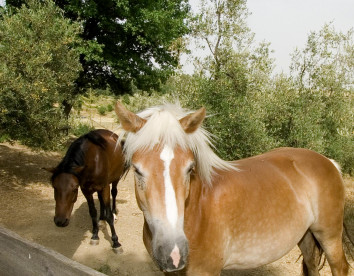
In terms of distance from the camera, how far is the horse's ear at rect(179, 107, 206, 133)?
2.31m

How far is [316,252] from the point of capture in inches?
141

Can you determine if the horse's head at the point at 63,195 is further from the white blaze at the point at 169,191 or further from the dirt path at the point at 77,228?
the white blaze at the point at 169,191

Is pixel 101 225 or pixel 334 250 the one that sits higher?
pixel 334 250

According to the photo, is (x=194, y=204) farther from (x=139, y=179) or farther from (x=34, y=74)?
(x=34, y=74)

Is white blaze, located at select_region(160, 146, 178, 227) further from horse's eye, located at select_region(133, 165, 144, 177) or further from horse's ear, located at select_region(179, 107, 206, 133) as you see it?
horse's ear, located at select_region(179, 107, 206, 133)

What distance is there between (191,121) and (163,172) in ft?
1.70

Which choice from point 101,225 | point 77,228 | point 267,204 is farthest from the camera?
point 101,225

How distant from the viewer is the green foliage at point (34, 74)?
688 centimetres

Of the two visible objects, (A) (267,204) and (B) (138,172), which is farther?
(A) (267,204)

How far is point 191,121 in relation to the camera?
7.62ft

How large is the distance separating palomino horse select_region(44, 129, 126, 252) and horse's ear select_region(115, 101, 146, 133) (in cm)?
205

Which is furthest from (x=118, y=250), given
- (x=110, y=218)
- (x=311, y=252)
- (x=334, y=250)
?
(x=334, y=250)

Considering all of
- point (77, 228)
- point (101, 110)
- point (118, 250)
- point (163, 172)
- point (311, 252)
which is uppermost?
point (163, 172)

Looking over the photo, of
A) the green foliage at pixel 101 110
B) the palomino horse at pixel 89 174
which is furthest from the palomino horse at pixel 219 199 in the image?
the green foliage at pixel 101 110
